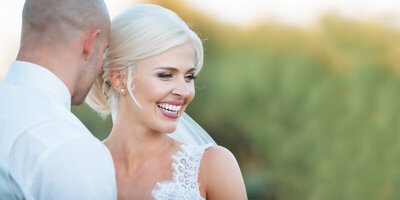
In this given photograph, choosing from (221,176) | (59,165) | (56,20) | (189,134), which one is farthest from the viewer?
(189,134)

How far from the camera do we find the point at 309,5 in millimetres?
12484

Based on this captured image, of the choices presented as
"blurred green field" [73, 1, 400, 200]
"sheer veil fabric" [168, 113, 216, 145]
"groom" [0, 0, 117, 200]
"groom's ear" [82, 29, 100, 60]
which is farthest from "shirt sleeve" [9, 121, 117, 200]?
"blurred green field" [73, 1, 400, 200]

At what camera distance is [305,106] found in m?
12.0

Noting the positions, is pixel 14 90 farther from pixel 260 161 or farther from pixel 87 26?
pixel 260 161

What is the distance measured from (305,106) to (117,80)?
30.8ft

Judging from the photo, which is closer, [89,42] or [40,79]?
[40,79]

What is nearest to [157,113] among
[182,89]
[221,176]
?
[182,89]

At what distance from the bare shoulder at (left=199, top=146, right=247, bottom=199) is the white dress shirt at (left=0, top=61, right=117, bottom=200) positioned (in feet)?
4.10

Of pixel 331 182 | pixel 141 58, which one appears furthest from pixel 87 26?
pixel 331 182

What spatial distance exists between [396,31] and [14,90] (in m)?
10.4

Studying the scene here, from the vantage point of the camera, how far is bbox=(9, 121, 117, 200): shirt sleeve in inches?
65.2

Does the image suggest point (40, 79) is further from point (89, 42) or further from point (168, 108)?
point (168, 108)

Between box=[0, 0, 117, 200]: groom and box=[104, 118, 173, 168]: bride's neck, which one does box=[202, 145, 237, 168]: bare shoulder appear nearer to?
box=[104, 118, 173, 168]: bride's neck

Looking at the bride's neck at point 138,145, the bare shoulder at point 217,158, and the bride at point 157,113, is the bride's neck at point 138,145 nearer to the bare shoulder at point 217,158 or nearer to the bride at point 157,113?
the bride at point 157,113
